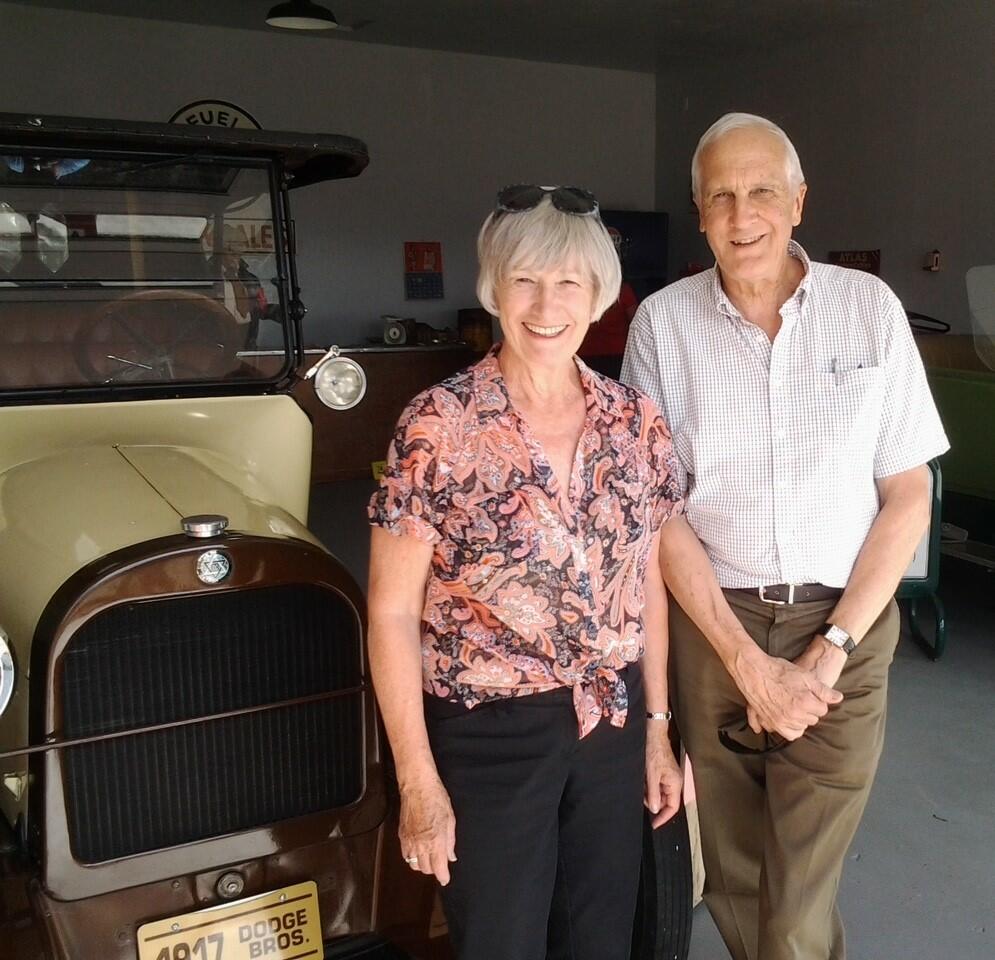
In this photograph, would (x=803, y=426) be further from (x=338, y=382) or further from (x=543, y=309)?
(x=338, y=382)

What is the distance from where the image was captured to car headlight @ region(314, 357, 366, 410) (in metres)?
2.50

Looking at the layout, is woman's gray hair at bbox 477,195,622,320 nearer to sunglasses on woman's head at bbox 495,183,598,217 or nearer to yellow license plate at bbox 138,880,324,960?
sunglasses on woman's head at bbox 495,183,598,217

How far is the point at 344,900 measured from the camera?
1838 millimetres

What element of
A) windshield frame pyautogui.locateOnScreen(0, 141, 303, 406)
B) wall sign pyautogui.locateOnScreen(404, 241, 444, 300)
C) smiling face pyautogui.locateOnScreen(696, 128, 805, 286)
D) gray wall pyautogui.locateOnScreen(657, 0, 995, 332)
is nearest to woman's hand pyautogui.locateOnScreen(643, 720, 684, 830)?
smiling face pyautogui.locateOnScreen(696, 128, 805, 286)

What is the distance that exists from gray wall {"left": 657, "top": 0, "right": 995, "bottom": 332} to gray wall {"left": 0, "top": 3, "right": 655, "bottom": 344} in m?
1.57

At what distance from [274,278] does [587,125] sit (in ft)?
26.4

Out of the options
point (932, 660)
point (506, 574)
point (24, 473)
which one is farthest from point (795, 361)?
point (932, 660)

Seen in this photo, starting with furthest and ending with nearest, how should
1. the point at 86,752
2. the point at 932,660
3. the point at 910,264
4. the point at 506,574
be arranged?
the point at 910,264
the point at 932,660
the point at 86,752
the point at 506,574

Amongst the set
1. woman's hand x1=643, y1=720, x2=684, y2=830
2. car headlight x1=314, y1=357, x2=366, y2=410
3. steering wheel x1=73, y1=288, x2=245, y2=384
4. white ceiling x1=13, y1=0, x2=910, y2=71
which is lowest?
woman's hand x1=643, y1=720, x2=684, y2=830

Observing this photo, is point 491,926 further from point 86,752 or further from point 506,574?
point 86,752

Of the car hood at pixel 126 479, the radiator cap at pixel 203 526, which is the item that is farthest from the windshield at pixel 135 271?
the radiator cap at pixel 203 526

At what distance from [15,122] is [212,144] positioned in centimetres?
40

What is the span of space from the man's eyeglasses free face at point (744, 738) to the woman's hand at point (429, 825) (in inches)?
24.5

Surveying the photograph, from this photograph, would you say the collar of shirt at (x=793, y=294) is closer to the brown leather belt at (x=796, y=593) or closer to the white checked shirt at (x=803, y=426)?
the white checked shirt at (x=803, y=426)
